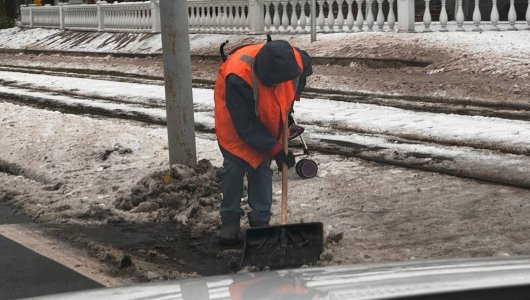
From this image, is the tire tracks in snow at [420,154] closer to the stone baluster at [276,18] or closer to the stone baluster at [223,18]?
the stone baluster at [276,18]

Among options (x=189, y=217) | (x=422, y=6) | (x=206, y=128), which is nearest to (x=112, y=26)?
(x=422, y=6)

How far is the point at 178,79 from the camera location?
8.52m

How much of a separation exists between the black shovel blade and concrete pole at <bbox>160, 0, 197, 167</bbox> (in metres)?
2.94

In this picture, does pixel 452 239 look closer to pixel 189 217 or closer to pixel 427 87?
pixel 189 217

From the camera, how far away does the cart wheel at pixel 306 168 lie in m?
8.80

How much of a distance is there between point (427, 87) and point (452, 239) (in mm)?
9404

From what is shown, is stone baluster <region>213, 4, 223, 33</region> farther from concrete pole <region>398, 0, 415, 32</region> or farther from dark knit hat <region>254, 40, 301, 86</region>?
dark knit hat <region>254, 40, 301, 86</region>

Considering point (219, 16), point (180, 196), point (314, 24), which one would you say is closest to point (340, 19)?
point (314, 24)

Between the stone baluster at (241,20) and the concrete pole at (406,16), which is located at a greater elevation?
the concrete pole at (406,16)

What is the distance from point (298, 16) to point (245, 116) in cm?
2372

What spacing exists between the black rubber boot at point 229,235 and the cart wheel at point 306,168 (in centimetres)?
196

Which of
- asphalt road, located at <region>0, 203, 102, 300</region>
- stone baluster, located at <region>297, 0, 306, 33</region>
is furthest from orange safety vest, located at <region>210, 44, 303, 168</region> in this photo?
stone baluster, located at <region>297, 0, 306, 33</region>

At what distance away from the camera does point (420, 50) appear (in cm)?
1847

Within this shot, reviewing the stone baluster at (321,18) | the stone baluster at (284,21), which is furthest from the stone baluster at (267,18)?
the stone baluster at (321,18)
